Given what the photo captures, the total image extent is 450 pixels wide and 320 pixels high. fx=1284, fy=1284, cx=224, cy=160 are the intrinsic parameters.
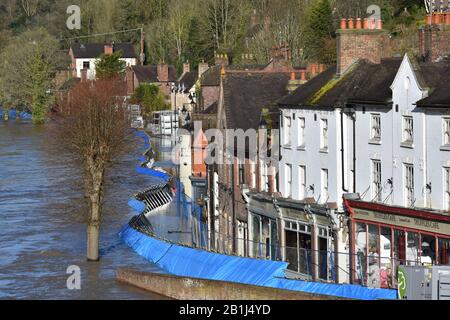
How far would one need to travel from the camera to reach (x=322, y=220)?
45656 mm

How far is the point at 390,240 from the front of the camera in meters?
41.7

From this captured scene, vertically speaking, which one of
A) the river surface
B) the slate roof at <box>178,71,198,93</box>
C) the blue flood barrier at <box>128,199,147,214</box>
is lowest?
the river surface

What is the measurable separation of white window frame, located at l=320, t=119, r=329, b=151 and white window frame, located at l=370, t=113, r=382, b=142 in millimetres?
3153

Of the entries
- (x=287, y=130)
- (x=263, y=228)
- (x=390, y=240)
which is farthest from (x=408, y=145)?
(x=263, y=228)

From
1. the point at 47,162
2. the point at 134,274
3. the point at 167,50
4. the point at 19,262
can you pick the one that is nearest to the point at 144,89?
the point at 167,50

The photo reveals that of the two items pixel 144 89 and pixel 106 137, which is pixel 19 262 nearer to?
pixel 106 137

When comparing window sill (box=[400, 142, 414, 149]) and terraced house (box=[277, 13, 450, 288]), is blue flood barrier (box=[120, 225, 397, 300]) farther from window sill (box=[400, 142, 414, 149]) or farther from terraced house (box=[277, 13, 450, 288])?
window sill (box=[400, 142, 414, 149])

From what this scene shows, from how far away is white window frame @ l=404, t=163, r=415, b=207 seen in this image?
40719mm

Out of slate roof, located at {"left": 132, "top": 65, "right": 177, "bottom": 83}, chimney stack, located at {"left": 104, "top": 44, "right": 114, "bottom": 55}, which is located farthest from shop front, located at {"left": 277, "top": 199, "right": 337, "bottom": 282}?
chimney stack, located at {"left": 104, "top": 44, "right": 114, "bottom": 55}

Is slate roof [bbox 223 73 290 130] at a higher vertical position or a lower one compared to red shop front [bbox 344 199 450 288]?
higher

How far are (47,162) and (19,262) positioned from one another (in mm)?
50073

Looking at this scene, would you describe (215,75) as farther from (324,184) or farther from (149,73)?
(149,73)

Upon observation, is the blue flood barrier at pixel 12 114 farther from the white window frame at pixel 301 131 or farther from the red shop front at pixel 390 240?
the red shop front at pixel 390 240

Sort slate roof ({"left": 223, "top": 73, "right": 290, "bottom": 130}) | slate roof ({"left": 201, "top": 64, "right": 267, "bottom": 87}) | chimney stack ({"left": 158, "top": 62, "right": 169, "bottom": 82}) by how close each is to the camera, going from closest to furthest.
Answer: slate roof ({"left": 223, "top": 73, "right": 290, "bottom": 130}), slate roof ({"left": 201, "top": 64, "right": 267, "bottom": 87}), chimney stack ({"left": 158, "top": 62, "right": 169, "bottom": 82})
